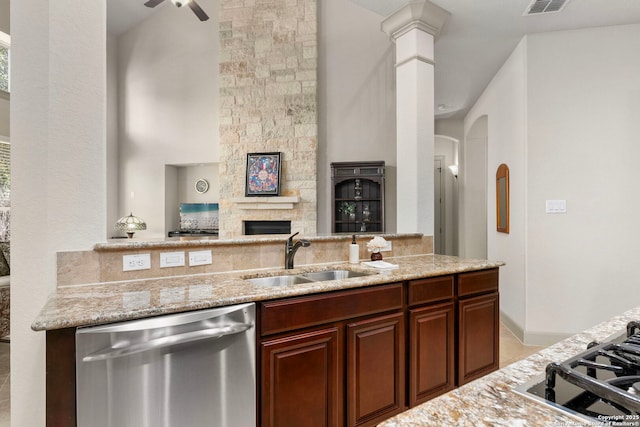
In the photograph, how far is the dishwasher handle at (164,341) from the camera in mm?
1250

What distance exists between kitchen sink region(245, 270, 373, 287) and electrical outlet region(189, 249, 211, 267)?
0.99 ft

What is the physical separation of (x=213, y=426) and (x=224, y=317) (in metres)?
0.47

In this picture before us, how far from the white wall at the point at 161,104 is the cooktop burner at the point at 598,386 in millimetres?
6830

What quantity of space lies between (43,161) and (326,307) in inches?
61.1

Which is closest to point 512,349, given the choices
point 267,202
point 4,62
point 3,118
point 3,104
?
point 267,202

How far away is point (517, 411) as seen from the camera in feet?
2.04

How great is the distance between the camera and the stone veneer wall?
554cm

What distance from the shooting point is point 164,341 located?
53.0 inches

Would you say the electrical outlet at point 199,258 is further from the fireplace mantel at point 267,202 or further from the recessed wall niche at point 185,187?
the recessed wall niche at point 185,187

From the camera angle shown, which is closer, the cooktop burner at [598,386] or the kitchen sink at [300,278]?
the cooktop burner at [598,386]

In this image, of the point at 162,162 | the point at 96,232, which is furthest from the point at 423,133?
the point at 162,162

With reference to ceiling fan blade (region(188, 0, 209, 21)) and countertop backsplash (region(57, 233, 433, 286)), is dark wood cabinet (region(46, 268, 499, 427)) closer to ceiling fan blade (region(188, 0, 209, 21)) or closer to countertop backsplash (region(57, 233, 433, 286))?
countertop backsplash (region(57, 233, 433, 286))

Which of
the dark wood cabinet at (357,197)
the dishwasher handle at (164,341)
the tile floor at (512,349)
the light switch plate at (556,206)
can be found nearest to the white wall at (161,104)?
the dark wood cabinet at (357,197)

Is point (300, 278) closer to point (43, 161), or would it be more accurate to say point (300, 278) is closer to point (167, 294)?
point (167, 294)
